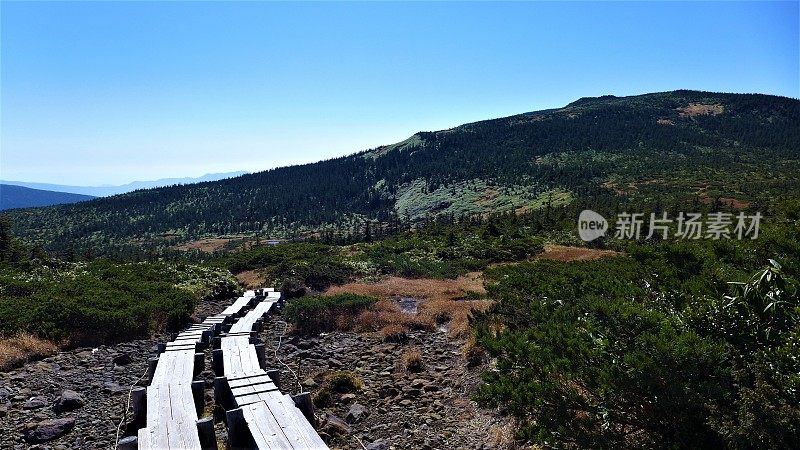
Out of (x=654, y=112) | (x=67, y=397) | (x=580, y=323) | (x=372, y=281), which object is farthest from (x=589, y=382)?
(x=654, y=112)

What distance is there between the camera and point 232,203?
149750 mm

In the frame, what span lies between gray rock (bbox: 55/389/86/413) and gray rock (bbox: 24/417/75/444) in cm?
48

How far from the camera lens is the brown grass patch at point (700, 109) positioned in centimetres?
17100

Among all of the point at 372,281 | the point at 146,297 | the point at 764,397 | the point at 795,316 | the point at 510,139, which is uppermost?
the point at 510,139

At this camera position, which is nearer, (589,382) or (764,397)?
(764,397)

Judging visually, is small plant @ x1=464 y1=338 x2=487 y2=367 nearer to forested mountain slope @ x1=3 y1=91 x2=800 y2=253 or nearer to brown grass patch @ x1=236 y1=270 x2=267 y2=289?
brown grass patch @ x1=236 y1=270 x2=267 y2=289

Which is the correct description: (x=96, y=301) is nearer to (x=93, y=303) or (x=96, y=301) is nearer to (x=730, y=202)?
(x=93, y=303)

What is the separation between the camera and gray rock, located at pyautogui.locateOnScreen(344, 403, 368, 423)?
7.45m

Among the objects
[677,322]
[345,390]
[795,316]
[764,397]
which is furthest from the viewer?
[345,390]

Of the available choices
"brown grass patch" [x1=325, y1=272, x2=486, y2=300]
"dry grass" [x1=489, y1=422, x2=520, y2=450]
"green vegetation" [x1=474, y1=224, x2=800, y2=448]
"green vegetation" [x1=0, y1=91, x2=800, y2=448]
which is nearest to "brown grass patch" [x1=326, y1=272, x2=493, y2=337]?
"brown grass patch" [x1=325, y1=272, x2=486, y2=300]

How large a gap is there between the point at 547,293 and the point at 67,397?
28.3 feet

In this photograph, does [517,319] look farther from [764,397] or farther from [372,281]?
[372,281]

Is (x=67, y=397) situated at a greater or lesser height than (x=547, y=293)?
lesser

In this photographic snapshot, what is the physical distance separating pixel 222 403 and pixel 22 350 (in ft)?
21.5
